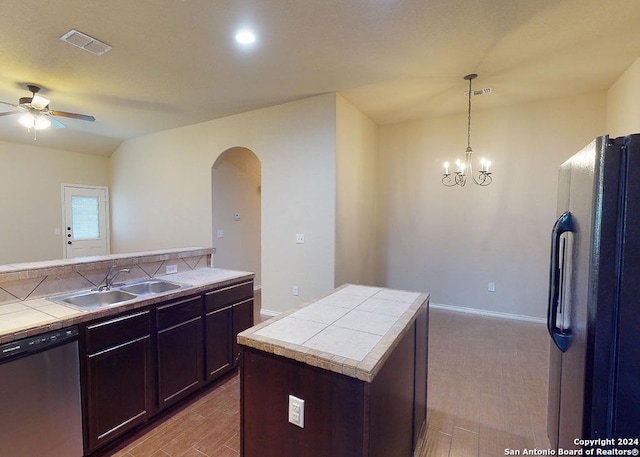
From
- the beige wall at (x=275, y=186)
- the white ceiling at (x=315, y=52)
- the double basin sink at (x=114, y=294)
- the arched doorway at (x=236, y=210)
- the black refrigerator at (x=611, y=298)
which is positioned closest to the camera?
the black refrigerator at (x=611, y=298)

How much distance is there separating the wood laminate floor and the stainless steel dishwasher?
393 mm

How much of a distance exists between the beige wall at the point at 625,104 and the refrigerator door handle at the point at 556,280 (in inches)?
103

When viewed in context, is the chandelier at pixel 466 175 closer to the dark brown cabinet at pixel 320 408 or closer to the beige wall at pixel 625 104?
the beige wall at pixel 625 104

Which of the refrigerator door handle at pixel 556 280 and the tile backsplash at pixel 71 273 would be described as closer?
the refrigerator door handle at pixel 556 280

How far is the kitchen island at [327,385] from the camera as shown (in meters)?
1.11

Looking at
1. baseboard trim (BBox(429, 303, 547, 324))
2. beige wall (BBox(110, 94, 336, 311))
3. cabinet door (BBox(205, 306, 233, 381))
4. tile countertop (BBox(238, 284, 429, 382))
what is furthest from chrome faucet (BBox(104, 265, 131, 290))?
baseboard trim (BBox(429, 303, 547, 324))

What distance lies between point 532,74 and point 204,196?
473cm

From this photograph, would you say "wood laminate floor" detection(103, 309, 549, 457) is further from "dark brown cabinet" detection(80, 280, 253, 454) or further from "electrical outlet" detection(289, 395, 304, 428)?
"electrical outlet" detection(289, 395, 304, 428)

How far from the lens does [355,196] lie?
432 cm

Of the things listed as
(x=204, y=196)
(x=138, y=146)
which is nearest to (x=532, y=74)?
(x=204, y=196)

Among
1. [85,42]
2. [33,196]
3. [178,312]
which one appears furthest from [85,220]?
[178,312]

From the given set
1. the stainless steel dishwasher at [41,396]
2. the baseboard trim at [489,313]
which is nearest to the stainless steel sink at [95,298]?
the stainless steel dishwasher at [41,396]

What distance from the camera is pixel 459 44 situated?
2.63 meters

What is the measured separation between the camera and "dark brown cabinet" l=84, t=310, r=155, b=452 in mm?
1760
